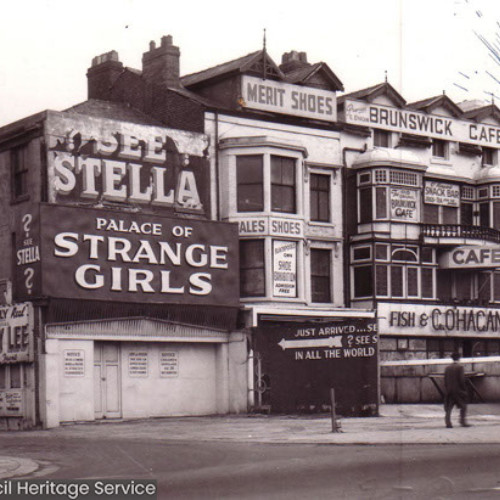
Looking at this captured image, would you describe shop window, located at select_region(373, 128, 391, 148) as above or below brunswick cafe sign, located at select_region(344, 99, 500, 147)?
below

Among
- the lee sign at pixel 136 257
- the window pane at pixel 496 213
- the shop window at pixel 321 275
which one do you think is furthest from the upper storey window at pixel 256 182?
the window pane at pixel 496 213

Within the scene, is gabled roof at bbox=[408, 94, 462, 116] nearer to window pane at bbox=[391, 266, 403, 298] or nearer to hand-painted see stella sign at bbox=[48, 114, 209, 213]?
window pane at bbox=[391, 266, 403, 298]

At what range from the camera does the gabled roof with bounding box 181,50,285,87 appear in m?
36.1

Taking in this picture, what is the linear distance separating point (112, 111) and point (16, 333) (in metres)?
9.42

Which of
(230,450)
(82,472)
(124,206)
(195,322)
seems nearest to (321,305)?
(195,322)

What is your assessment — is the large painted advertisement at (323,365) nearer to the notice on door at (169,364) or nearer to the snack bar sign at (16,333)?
the notice on door at (169,364)

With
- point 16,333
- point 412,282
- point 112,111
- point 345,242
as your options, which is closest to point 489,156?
point 412,282

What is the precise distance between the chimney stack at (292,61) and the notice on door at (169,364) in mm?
12702

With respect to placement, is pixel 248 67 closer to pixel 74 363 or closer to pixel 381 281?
pixel 381 281

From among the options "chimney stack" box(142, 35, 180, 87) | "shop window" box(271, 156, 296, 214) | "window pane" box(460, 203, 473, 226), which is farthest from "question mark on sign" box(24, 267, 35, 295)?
"window pane" box(460, 203, 473, 226)

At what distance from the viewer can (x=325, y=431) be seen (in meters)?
23.1

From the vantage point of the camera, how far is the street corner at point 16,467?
15334 millimetres

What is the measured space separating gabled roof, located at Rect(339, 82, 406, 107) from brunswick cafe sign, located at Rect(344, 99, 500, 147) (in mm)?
205

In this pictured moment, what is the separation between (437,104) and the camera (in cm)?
4200
